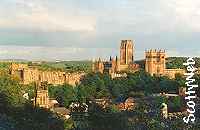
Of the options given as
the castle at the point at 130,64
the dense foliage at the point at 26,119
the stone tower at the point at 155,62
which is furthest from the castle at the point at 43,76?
the dense foliage at the point at 26,119

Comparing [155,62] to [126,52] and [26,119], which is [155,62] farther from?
[26,119]

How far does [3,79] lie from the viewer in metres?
88.1

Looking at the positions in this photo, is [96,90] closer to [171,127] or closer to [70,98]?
[70,98]

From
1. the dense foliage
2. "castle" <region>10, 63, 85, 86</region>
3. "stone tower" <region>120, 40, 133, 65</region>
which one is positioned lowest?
"castle" <region>10, 63, 85, 86</region>

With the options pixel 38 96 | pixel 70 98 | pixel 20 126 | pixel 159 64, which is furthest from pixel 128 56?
pixel 20 126

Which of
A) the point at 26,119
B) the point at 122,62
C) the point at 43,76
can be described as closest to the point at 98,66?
the point at 122,62

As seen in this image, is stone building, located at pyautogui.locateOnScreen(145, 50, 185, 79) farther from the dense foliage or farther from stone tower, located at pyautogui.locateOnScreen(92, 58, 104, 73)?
the dense foliage

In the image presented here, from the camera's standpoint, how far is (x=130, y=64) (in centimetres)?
14862

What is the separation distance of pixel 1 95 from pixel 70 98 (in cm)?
2920

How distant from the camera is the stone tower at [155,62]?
13800cm

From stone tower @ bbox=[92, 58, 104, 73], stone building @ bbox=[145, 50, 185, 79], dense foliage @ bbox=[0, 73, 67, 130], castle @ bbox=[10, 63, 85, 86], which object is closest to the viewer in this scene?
dense foliage @ bbox=[0, 73, 67, 130]

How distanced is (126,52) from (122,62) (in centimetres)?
515

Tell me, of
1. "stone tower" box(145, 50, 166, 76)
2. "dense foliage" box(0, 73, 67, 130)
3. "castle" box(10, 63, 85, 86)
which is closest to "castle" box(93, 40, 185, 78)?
"stone tower" box(145, 50, 166, 76)

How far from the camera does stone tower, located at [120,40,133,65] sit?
481 feet
